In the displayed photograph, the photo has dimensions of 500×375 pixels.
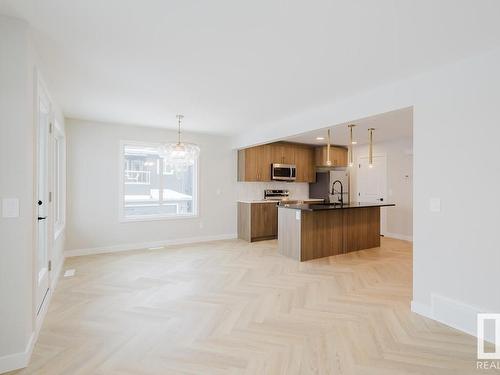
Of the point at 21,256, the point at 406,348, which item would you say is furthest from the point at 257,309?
the point at 21,256

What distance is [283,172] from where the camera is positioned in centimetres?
689

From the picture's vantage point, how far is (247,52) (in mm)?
2377

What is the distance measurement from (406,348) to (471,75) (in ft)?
7.92

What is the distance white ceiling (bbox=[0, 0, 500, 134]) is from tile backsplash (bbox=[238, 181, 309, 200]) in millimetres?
3461

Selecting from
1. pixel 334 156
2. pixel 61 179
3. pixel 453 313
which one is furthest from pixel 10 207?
pixel 334 156

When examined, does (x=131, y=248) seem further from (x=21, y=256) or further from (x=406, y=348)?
(x=406, y=348)

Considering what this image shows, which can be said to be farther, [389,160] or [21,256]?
[389,160]

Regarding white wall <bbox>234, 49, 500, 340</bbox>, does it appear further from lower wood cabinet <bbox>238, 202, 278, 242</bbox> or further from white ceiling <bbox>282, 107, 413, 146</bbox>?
lower wood cabinet <bbox>238, 202, 278, 242</bbox>

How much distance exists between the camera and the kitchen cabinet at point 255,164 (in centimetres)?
643

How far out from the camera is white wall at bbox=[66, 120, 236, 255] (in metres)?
4.93

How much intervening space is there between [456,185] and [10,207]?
367 cm

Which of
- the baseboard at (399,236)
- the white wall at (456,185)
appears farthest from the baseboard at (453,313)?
the baseboard at (399,236)

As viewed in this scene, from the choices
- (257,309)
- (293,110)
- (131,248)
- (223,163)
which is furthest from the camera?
(223,163)

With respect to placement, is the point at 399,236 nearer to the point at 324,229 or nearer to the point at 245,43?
the point at 324,229
